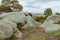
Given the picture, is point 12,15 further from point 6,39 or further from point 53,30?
point 6,39

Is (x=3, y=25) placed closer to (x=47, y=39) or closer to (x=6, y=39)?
(x=6, y=39)

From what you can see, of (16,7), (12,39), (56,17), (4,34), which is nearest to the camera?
(4,34)

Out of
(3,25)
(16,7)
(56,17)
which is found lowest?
(16,7)

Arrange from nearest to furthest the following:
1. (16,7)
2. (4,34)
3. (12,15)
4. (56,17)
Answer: (4,34)
(12,15)
(56,17)
(16,7)

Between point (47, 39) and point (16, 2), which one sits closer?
point (47, 39)

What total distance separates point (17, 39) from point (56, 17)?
11.1 meters

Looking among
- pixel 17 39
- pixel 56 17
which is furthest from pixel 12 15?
pixel 17 39

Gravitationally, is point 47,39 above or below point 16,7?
above

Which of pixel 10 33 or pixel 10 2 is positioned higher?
pixel 10 33

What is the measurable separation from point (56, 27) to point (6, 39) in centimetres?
767

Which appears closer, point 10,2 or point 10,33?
point 10,33

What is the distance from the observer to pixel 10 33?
54.7 ft

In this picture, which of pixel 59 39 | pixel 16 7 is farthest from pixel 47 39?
pixel 16 7

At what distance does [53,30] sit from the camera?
21234 mm
